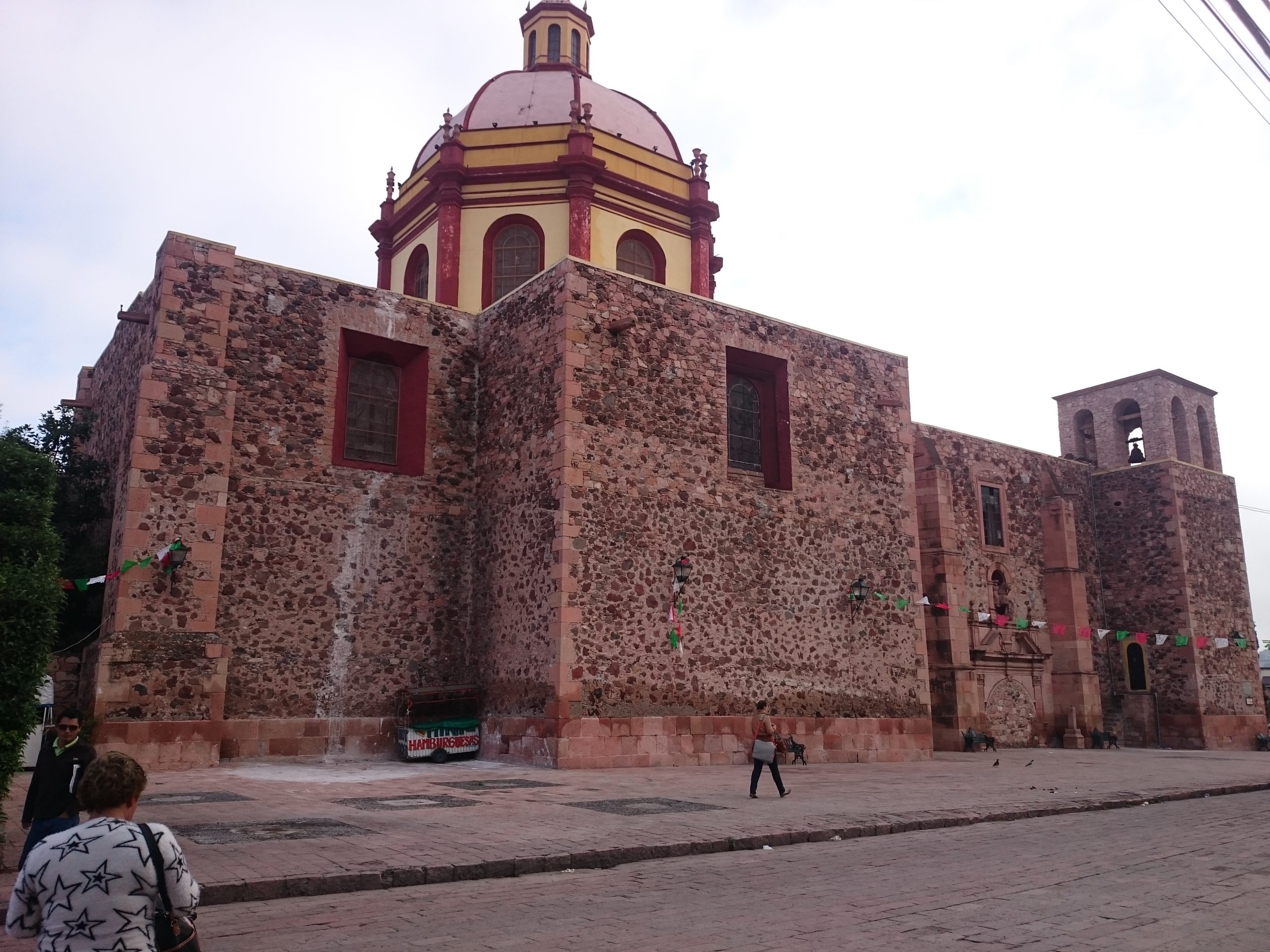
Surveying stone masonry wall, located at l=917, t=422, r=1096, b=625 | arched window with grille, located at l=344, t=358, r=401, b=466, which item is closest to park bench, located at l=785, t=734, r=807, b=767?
arched window with grille, located at l=344, t=358, r=401, b=466

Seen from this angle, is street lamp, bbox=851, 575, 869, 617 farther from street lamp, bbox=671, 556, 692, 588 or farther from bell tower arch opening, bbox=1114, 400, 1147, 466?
bell tower arch opening, bbox=1114, 400, 1147, 466

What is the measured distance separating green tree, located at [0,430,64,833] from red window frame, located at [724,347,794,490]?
11.2 meters

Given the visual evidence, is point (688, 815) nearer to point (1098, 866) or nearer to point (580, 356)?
point (1098, 866)

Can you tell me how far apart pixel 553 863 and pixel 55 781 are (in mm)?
3195

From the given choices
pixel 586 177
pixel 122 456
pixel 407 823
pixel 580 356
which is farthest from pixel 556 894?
pixel 586 177

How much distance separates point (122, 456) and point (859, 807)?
11231 mm

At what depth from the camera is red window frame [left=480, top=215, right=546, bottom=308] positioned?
65.5 ft

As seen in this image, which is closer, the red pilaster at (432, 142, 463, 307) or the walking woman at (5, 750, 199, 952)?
the walking woman at (5, 750, 199, 952)

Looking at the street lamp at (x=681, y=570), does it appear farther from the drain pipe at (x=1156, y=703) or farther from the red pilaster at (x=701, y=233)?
the drain pipe at (x=1156, y=703)

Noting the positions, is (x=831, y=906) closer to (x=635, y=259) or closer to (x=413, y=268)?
(x=635, y=259)

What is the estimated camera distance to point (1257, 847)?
26.7ft

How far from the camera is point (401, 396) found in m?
16.6

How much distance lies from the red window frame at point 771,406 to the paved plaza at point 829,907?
9.48 metres

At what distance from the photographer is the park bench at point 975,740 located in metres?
21.0
